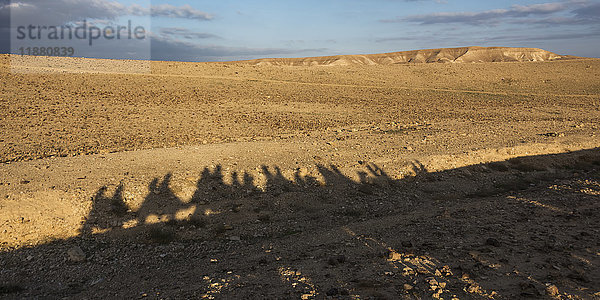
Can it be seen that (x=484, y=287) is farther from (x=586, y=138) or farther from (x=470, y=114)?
(x=470, y=114)

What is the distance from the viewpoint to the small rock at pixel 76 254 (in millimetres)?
7007

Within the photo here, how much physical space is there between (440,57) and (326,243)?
135m

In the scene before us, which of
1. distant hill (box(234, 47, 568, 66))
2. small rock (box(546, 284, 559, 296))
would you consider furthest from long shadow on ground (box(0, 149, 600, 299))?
distant hill (box(234, 47, 568, 66))

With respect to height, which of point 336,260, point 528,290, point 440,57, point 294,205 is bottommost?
point 294,205

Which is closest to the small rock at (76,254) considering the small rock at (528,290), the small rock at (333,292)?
the small rock at (333,292)

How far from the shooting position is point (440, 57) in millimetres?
128875

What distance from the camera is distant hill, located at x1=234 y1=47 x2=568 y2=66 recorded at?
122250 millimetres

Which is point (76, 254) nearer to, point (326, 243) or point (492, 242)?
point (326, 243)

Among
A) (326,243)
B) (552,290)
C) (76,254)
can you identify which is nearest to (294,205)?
(326,243)

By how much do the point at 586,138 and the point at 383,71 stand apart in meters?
36.0

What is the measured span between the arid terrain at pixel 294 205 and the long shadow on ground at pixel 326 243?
39mm

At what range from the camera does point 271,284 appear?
5441 millimetres

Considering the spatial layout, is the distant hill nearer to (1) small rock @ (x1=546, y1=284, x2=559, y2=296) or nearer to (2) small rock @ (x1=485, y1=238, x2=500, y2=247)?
(2) small rock @ (x1=485, y1=238, x2=500, y2=247)

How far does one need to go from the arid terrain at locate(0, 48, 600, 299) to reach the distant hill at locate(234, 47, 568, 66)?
100550 mm
